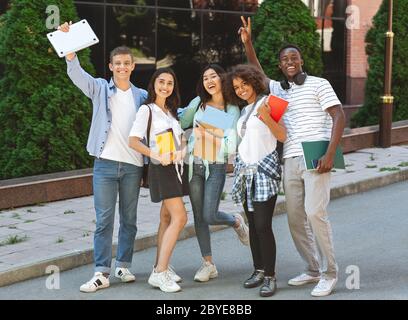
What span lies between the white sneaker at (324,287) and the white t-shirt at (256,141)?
3.58 ft

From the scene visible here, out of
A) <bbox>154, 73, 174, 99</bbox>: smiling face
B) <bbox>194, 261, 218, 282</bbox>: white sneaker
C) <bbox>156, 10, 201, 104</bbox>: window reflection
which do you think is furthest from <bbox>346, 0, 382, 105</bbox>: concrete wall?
<bbox>154, 73, 174, 99</bbox>: smiling face

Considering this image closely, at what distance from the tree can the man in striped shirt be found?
5037 mm

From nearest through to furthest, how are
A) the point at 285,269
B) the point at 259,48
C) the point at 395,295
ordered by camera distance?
the point at 395,295, the point at 285,269, the point at 259,48

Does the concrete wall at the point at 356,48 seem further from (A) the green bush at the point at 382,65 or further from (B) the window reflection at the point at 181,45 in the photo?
(B) the window reflection at the point at 181,45

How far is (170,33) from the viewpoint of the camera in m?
17.2

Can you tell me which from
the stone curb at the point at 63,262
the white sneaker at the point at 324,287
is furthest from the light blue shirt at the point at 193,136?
the stone curb at the point at 63,262

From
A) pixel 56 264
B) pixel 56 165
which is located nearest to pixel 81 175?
pixel 56 165

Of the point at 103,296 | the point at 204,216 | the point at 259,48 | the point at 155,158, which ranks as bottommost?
the point at 103,296

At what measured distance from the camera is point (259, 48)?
1412 centimetres

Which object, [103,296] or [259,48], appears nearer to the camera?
[103,296]

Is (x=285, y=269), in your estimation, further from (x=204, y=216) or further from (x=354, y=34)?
(x=354, y=34)

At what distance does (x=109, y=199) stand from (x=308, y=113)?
1.75 meters

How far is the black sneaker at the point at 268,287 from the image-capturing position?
6.12 m

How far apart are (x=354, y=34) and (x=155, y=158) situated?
58.0 feet
